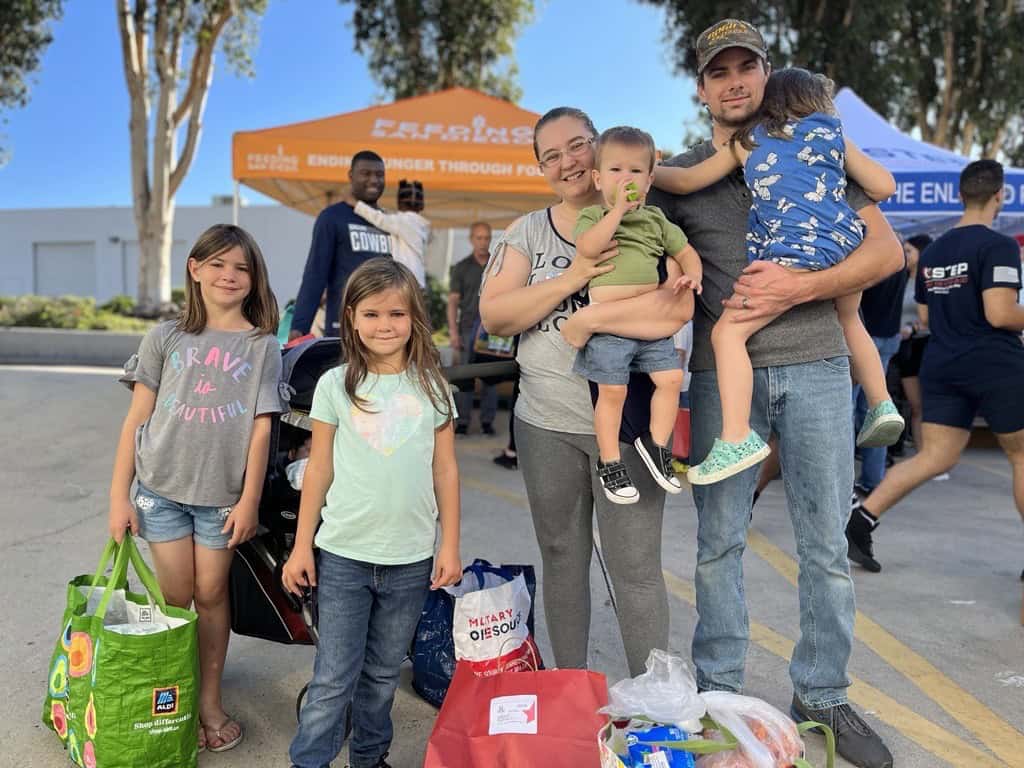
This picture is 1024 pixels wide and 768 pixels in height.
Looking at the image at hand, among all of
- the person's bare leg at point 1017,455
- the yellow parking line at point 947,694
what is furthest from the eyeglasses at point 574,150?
the person's bare leg at point 1017,455

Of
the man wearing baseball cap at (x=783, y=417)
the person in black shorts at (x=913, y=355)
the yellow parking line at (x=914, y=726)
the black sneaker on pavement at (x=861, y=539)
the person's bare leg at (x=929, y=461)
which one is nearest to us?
the man wearing baseball cap at (x=783, y=417)

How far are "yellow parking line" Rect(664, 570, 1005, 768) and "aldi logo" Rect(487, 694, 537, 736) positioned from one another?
4.99 feet

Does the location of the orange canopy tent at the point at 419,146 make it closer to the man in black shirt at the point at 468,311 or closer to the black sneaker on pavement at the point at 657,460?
the man in black shirt at the point at 468,311

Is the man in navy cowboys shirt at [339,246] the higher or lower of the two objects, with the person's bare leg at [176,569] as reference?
higher

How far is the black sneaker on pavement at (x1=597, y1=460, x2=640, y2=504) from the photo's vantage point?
7.40 feet

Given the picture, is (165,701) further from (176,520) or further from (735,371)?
(735,371)

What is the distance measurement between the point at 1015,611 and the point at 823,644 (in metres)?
2.00

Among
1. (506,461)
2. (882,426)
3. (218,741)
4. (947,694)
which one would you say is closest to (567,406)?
(882,426)

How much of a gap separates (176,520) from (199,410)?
348 millimetres

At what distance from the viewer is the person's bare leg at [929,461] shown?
168 inches

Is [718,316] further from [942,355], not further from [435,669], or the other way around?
[942,355]

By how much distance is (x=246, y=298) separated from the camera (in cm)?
267

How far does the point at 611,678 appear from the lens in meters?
3.21

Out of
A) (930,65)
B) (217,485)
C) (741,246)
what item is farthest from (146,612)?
(930,65)
